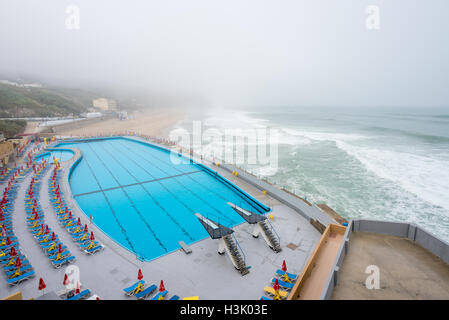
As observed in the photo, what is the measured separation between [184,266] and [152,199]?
26.9 ft

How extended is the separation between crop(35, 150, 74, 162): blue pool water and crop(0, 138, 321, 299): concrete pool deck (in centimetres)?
1514

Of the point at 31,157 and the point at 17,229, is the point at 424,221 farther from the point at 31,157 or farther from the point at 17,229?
the point at 31,157

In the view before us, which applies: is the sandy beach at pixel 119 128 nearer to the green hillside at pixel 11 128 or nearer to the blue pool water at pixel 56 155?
the green hillside at pixel 11 128

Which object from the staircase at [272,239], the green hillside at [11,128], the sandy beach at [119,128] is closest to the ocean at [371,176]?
the staircase at [272,239]

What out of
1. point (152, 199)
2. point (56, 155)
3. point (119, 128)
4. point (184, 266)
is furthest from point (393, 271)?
point (119, 128)

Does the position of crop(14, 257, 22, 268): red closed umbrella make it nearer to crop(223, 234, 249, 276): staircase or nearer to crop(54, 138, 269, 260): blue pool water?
crop(54, 138, 269, 260): blue pool water

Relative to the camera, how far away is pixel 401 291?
5.27 m

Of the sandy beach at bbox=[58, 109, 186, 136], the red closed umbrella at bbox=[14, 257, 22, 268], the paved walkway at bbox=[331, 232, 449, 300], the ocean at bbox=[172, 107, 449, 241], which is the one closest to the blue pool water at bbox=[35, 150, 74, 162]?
the sandy beach at bbox=[58, 109, 186, 136]

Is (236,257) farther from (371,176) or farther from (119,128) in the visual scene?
(119,128)

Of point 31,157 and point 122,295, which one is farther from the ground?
point 31,157

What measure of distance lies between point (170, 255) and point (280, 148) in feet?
109

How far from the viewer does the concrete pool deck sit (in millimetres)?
8266

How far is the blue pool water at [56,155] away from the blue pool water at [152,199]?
220cm
